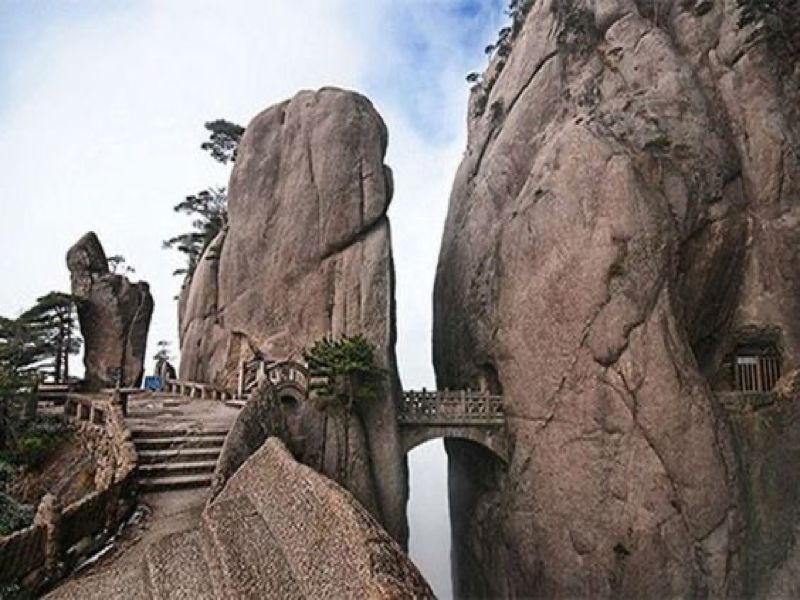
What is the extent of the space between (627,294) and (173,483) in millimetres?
15264

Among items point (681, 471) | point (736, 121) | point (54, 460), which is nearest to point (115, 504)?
point (54, 460)

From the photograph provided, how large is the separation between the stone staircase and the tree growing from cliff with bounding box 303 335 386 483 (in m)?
5.10

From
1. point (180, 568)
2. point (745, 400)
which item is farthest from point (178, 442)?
point (745, 400)

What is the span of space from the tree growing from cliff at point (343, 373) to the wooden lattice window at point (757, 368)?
14.6m

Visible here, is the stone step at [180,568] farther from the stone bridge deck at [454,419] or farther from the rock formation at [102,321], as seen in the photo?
the rock formation at [102,321]

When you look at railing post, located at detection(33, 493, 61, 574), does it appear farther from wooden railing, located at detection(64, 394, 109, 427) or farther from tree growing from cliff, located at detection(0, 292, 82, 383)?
tree growing from cliff, located at detection(0, 292, 82, 383)

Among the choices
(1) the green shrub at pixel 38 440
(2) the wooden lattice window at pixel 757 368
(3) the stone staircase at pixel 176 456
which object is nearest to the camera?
(3) the stone staircase at pixel 176 456

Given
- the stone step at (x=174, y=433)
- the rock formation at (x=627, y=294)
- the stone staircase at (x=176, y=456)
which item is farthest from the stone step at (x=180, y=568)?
the rock formation at (x=627, y=294)

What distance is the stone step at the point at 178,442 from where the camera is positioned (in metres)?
12.1

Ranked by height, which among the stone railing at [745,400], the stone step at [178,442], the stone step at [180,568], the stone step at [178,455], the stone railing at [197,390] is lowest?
the stone step at [180,568]

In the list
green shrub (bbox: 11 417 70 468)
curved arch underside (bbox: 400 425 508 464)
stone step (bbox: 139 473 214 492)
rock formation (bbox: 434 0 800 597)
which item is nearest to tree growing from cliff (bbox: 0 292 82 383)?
green shrub (bbox: 11 417 70 468)

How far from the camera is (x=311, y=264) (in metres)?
22.0

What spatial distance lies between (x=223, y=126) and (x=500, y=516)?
29.0 meters

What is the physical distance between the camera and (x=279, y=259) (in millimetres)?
22594
